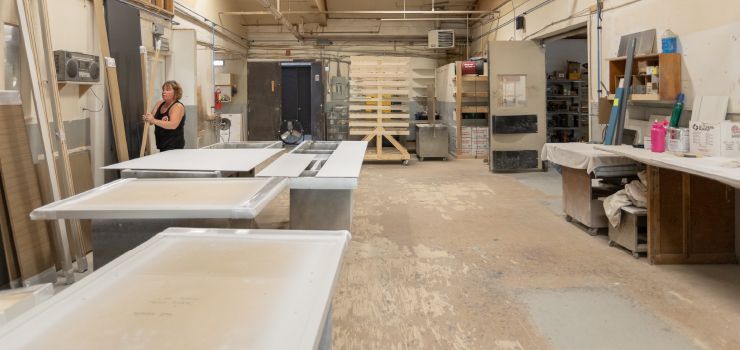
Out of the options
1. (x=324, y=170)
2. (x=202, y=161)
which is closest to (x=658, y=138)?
(x=324, y=170)

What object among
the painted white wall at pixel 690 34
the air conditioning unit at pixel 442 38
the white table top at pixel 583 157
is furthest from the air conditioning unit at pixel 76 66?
the air conditioning unit at pixel 442 38

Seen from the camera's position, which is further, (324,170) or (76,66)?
(76,66)

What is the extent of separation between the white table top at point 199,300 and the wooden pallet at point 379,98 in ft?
22.0

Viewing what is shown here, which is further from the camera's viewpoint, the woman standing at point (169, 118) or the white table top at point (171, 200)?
the woman standing at point (169, 118)

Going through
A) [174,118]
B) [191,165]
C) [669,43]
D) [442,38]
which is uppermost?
[442,38]

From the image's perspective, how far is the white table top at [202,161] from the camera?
9.90 ft

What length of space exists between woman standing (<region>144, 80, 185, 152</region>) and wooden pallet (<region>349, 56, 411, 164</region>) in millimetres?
4005

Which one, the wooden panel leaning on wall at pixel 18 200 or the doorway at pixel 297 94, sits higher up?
the doorway at pixel 297 94

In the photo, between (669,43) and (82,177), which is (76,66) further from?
(669,43)

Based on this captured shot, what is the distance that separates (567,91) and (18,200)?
8.25 meters

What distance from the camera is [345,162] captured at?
354 centimetres

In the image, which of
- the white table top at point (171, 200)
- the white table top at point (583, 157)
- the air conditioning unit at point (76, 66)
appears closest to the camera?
the white table top at point (171, 200)

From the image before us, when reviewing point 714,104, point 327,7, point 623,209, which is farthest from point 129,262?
point 327,7

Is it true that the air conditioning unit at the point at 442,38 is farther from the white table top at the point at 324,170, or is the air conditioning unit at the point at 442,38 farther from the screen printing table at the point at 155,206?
the screen printing table at the point at 155,206
